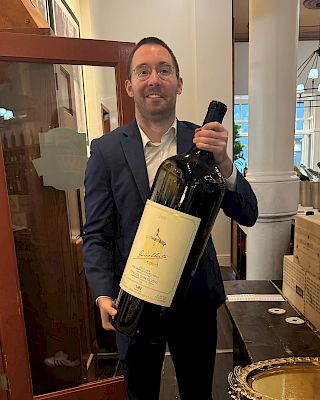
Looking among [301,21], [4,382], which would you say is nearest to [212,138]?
[4,382]

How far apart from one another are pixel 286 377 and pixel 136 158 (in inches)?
21.0

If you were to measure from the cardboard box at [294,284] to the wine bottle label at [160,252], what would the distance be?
2.29 ft

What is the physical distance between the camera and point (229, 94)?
344 centimetres

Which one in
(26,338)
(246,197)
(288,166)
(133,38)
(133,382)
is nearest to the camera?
(246,197)

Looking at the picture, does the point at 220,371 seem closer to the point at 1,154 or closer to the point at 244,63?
the point at 1,154

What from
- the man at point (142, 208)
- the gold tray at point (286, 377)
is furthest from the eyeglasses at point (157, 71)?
the gold tray at point (286, 377)

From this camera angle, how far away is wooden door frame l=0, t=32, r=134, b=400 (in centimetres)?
136

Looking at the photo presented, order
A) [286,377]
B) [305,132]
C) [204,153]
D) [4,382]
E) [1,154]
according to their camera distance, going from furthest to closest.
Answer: [305,132], [4,382], [1,154], [204,153], [286,377]

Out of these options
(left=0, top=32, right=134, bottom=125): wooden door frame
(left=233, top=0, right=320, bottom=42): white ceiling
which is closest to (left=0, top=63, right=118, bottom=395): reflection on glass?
(left=0, top=32, right=134, bottom=125): wooden door frame

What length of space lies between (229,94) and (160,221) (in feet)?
10.0

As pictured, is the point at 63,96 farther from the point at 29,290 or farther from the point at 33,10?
the point at 29,290

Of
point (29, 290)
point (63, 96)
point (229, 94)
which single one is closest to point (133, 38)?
point (229, 94)

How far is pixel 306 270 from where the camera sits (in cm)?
117

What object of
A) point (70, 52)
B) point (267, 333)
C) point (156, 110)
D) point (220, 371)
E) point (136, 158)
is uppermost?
point (70, 52)
